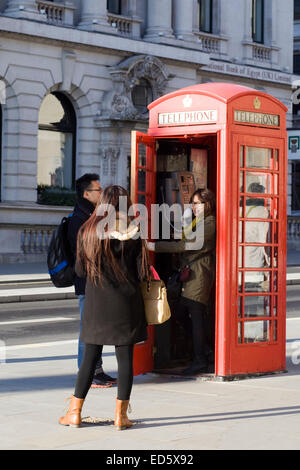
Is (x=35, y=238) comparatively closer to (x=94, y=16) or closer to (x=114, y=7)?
(x=94, y=16)

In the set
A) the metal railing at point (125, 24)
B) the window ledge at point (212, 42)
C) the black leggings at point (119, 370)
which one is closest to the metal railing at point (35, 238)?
the metal railing at point (125, 24)

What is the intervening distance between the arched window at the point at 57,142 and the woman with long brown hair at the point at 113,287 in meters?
24.0

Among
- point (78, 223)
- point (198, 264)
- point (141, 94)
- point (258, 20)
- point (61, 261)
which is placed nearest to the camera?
point (61, 261)

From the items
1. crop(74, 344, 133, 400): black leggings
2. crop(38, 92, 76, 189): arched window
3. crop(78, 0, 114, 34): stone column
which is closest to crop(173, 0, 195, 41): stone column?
crop(78, 0, 114, 34): stone column

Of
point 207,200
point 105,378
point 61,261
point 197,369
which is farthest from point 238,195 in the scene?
point 105,378

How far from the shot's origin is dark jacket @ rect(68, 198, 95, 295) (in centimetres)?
909

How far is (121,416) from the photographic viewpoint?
730cm

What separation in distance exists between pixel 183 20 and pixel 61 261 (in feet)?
90.3

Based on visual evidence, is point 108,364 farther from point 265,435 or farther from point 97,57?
point 97,57

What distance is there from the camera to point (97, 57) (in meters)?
32.1

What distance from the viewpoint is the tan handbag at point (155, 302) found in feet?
25.1

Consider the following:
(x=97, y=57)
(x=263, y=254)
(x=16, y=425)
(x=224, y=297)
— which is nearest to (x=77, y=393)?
(x=16, y=425)

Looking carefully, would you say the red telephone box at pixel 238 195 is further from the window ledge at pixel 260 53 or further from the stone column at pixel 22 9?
the window ledge at pixel 260 53

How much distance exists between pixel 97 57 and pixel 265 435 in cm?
2610
